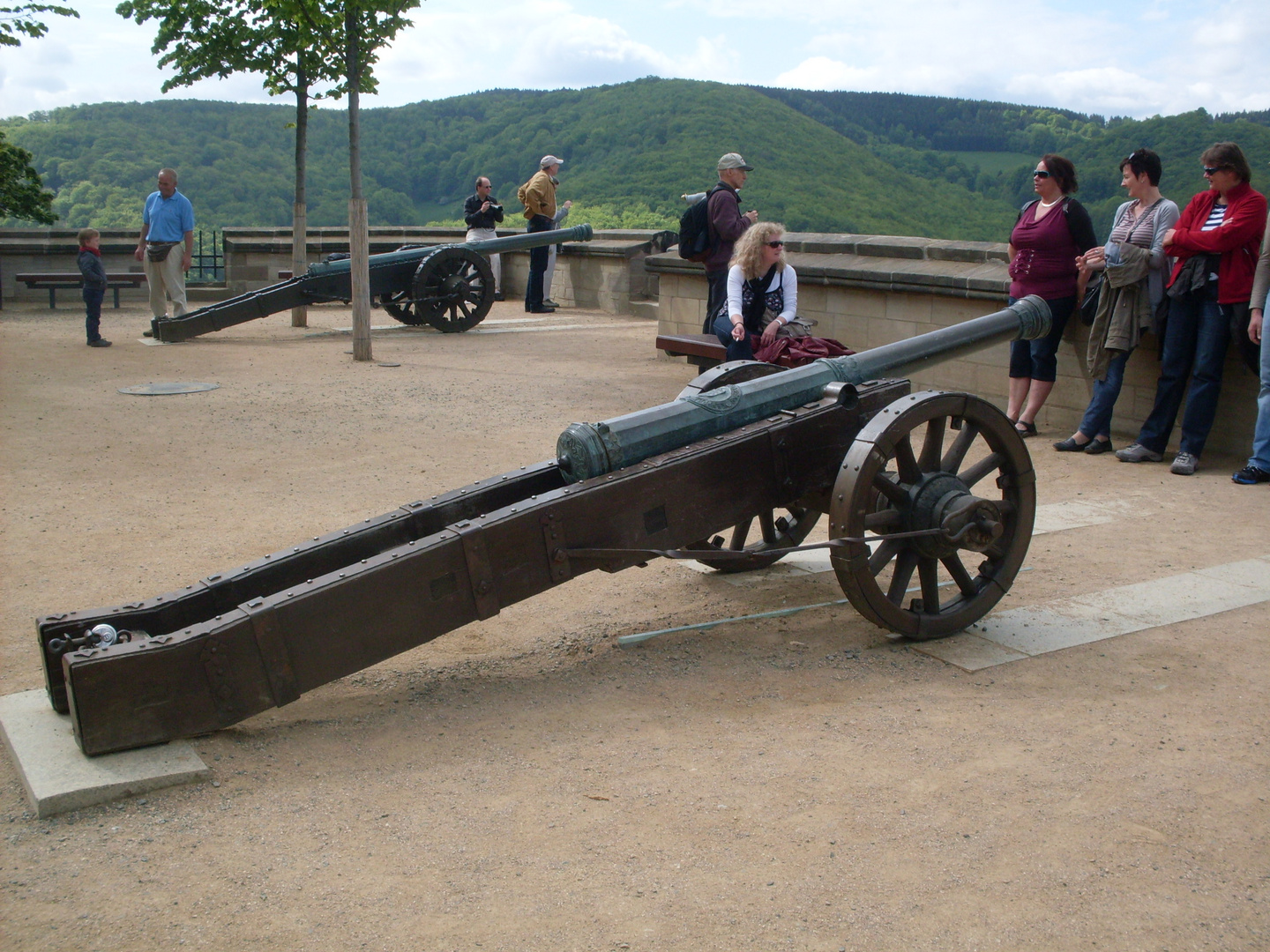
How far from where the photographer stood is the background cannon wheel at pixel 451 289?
12578 mm

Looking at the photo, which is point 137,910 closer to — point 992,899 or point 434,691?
point 434,691

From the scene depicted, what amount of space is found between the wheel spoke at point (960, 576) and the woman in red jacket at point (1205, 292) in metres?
3.02

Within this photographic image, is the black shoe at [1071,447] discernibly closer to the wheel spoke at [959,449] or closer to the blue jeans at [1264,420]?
the blue jeans at [1264,420]

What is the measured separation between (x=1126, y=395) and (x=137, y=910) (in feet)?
21.4

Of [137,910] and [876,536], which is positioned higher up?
[876,536]

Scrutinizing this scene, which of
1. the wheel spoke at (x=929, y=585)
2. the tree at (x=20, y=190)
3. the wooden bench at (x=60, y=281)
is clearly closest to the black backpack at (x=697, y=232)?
the wheel spoke at (x=929, y=585)

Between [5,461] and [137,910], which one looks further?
[5,461]

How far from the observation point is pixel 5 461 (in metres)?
6.56

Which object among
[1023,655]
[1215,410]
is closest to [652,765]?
[1023,655]

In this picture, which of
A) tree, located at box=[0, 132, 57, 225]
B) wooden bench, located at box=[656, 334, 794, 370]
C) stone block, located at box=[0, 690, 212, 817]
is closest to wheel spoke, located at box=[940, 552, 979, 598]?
stone block, located at box=[0, 690, 212, 817]

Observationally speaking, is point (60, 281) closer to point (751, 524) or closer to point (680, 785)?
point (751, 524)

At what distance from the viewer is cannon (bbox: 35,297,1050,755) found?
301 cm

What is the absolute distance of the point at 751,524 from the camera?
4.79 meters

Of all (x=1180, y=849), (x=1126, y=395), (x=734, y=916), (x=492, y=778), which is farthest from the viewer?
(x=1126, y=395)
